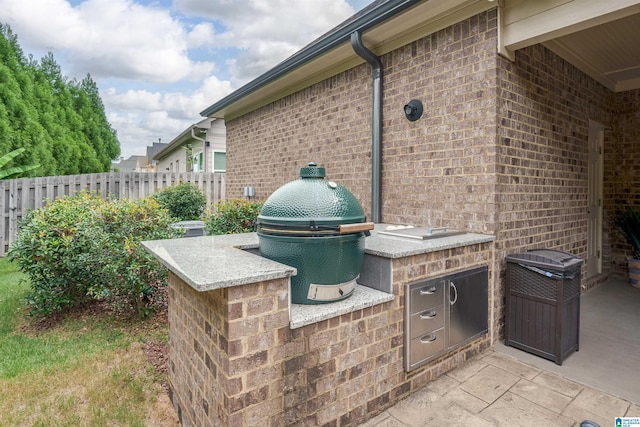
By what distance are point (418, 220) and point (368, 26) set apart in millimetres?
2575

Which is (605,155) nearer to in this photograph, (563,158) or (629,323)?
(563,158)

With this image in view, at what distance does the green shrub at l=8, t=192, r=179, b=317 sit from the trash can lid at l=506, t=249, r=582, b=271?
4.18m

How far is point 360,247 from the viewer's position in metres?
2.61

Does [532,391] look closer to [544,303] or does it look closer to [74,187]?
[544,303]

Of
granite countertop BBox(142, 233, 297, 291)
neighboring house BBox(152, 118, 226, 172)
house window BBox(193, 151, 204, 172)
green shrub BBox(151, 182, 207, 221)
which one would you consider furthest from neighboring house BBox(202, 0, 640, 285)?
house window BBox(193, 151, 204, 172)

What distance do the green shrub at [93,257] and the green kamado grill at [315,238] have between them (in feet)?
8.45

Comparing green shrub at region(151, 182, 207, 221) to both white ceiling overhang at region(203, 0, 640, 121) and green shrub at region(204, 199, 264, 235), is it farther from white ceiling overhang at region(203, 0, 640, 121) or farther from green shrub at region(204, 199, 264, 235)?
white ceiling overhang at region(203, 0, 640, 121)

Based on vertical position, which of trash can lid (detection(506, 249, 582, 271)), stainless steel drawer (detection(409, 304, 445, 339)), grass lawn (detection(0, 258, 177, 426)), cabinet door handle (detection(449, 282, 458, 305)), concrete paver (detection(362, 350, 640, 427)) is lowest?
grass lawn (detection(0, 258, 177, 426))

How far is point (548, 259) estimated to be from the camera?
11.2 ft

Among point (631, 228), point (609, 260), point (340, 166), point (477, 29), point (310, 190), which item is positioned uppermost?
point (477, 29)

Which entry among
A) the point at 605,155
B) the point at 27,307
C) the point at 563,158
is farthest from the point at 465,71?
the point at 27,307

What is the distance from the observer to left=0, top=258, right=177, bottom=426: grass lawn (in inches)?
106

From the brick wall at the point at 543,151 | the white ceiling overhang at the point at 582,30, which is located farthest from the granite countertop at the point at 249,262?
the white ceiling overhang at the point at 582,30

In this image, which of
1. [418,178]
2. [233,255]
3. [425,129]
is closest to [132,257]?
[233,255]
